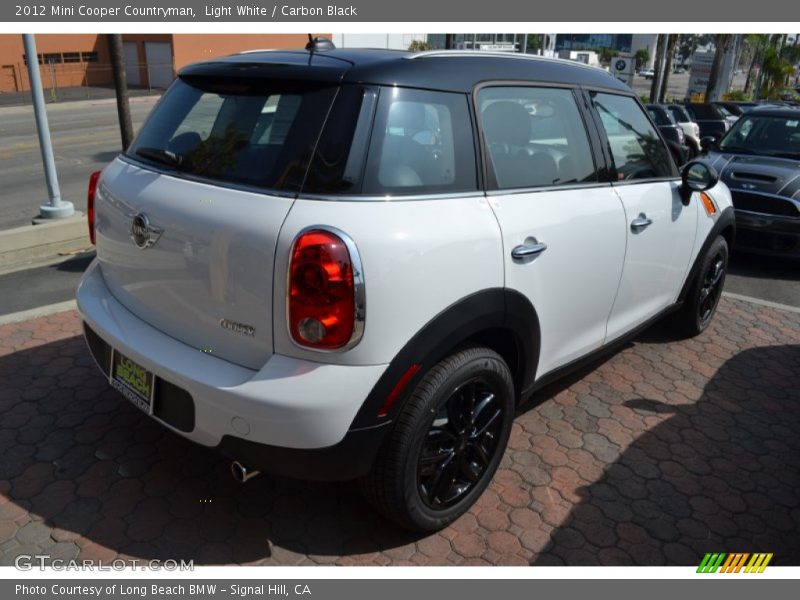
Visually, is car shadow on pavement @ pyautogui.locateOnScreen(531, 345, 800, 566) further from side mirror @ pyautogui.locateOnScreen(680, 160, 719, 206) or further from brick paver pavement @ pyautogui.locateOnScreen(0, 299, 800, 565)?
side mirror @ pyautogui.locateOnScreen(680, 160, 719, 206)

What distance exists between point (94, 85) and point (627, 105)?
35.8m

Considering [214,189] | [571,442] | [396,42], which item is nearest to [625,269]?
[571,442]

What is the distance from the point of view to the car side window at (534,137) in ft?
9.43

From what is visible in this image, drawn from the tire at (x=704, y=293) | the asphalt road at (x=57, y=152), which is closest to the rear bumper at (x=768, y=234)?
the tire at (x=704, y=293)

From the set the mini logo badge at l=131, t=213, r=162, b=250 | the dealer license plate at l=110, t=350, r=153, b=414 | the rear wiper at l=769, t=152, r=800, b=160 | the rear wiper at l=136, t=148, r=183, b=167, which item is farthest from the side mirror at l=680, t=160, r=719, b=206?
the rear wiper at l=769, t=152, r=800, b=160

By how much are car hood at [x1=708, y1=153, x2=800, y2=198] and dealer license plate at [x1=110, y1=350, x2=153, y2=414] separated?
6.82 metres

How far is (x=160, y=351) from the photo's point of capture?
8.46 ft

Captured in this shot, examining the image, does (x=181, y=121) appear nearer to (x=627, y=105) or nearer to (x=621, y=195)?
(x=621, y=195)

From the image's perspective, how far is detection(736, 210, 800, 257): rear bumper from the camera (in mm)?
6977

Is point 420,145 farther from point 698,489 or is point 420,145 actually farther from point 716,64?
point 716,64

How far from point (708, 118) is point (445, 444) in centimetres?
1901

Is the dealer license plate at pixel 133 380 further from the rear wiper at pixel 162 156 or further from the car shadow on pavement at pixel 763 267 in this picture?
the car shadow on pavement at pixel 763 267

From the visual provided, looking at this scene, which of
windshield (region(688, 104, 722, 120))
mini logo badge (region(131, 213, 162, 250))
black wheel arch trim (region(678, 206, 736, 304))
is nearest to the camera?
mini logo badge (region(131, 213, 162, 250))

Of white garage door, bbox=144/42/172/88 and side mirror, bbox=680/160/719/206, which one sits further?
white garage door, bbox=144/42/172/88
